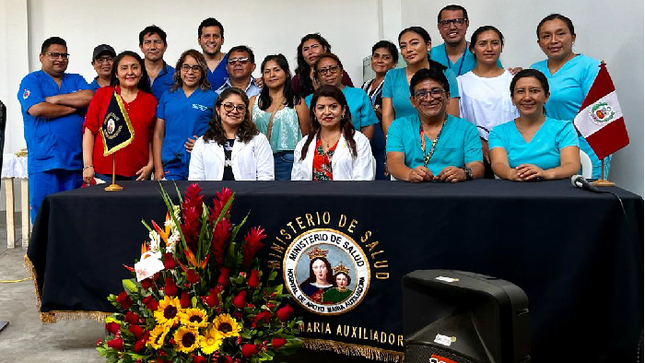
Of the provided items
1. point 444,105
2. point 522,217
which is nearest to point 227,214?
point 522,217

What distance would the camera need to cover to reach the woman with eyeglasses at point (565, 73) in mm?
3455

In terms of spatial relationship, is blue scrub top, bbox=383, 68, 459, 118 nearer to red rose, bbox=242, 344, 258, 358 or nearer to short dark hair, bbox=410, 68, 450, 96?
short dark hair, bbox=410, 68, 450, 96

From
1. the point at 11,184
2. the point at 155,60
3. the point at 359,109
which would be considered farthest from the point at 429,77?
the point at 11,184

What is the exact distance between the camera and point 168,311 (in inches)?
87.3

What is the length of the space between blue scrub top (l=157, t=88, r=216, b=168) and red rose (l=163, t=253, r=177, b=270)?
1.47 m

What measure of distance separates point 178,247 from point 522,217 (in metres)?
1.21

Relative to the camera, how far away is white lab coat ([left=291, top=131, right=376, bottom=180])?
10.7ft

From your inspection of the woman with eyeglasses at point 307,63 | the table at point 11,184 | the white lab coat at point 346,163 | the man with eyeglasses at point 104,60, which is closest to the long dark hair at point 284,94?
the woman with eyeglasses at point 307,63

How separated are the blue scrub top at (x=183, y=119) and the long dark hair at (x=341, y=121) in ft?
2.23

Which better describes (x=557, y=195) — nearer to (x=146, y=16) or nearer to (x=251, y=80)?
(x=251, y=80)

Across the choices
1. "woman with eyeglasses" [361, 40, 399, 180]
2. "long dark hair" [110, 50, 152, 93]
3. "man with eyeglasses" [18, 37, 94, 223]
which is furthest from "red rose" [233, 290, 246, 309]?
"man with eyeglasses" [18, 37, 94, 223]

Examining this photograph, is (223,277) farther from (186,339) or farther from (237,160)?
(237,160)

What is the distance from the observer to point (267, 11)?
756 cm

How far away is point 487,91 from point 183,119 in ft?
5.58
